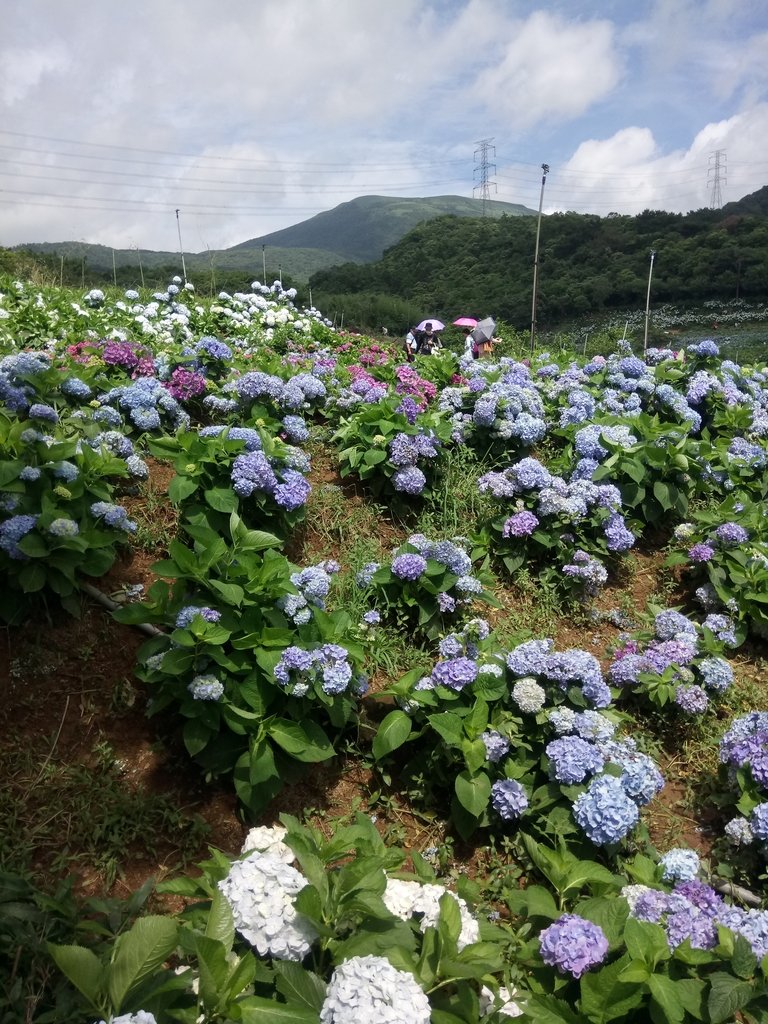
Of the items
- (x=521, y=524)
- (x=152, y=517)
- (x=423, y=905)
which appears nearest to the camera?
(x=423, y=905)

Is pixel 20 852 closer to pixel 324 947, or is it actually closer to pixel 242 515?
pixel 324 947

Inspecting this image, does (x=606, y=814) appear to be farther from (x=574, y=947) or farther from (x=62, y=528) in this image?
(x=62, y=528)

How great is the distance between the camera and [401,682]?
2.55 metres

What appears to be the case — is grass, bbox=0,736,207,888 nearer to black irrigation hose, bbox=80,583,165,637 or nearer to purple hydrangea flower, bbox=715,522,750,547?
black irrigation hose, bbox=80,583,165,637

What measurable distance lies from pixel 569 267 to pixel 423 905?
81.1 feet

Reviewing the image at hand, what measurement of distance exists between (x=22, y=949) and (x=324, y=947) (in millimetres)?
752

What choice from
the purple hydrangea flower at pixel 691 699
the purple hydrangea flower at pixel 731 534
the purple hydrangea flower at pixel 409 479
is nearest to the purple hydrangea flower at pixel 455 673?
the purple hydrangea flower at pixel 691 699

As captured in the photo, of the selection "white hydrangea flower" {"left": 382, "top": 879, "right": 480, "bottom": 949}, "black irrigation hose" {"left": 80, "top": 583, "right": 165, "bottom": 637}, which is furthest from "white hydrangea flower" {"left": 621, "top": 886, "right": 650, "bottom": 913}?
"black irrigation hose" {"left": 80, "top": 583, "right": 165, "bottom": 637}

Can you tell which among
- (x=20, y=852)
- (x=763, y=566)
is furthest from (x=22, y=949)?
(x=763, y=566)

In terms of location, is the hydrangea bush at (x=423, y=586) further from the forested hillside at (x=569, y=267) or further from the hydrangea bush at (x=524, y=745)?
the forested hillside at (x=569, y=267)

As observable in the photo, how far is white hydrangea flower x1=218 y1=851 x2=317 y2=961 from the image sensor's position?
1.47 m

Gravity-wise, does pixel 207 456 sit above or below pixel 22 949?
above

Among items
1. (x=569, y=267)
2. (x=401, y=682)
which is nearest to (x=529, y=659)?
(x=401, y=682)

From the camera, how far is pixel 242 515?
3.21 meters
